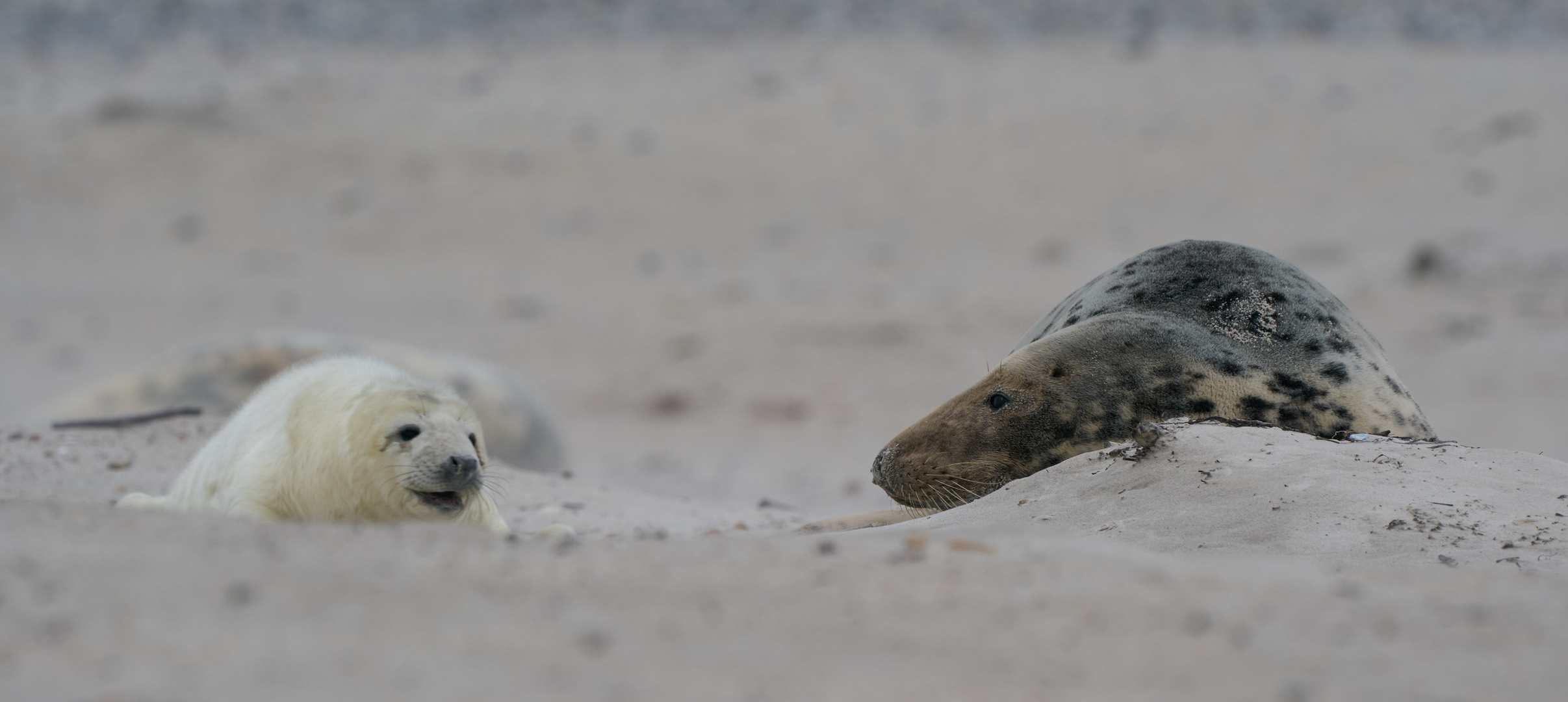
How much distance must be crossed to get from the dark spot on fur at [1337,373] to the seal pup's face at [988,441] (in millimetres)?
821

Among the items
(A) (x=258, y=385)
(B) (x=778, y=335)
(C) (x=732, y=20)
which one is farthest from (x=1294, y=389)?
(C) (x=732, y=20)

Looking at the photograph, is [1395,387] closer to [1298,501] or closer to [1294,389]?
[1294,389]

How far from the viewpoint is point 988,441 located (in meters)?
4.24

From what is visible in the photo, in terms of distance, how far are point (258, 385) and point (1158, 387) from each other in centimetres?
498

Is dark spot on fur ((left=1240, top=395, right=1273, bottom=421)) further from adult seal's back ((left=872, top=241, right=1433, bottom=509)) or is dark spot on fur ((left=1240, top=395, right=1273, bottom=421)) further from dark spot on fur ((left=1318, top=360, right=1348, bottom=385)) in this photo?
dark spot on fur ((left=1318, top=360, right=1348, bottom=385))

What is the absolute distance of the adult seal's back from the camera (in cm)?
415

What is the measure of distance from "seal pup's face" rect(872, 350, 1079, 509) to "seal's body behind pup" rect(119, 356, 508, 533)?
135cm

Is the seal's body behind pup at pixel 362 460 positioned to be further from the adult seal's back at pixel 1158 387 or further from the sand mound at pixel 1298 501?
the adult seal's back at pixel 1158 387

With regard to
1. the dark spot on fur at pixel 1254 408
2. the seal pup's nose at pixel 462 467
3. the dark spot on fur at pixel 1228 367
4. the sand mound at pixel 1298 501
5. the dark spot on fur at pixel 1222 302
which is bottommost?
the seal pup's nose at pixel 462 467

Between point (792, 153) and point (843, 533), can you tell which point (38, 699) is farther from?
point (792, 153)

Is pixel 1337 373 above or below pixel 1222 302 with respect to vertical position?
below

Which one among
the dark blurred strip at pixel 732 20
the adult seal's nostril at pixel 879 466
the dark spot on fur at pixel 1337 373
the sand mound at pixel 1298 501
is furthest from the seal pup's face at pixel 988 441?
the dark blurred strip at pixel 732 20

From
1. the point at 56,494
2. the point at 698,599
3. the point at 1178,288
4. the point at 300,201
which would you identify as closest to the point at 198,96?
the point at 300,201

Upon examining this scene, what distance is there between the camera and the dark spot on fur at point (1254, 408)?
4168mm
